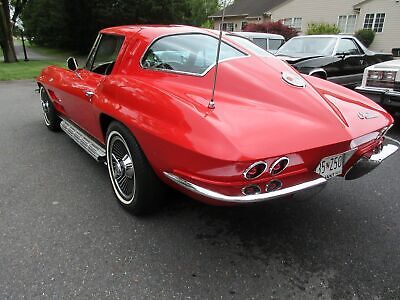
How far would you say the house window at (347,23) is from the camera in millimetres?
27469

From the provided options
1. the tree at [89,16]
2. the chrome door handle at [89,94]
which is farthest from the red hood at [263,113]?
the tree at [89,16]

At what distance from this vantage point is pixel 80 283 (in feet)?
7.41

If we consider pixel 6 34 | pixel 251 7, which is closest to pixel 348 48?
pixel 6 34

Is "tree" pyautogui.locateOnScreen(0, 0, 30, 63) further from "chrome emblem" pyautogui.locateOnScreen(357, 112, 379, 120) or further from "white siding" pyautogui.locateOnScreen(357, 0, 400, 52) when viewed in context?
"white siding" pyautogui.locateOnScreen(357, 0, 400, 52)

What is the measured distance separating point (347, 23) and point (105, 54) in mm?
28203

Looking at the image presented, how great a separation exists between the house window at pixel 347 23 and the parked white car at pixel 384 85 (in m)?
24.4

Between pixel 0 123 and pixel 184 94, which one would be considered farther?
pixel 0 123

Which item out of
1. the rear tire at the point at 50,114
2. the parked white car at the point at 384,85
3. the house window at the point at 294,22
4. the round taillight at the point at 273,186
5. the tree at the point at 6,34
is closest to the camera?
the round taillight at the point at 273,186

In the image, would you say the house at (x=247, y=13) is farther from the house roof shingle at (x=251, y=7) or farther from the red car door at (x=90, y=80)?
the red car door at (x=90, y=80)

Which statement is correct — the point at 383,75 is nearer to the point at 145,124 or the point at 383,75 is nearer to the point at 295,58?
the point at 295,58

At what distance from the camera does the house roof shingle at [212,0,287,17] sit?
33188 mm

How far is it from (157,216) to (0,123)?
14.5 ft

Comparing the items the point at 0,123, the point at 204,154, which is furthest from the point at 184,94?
the point at 0,123

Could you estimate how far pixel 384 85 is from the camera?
18.7 feet
